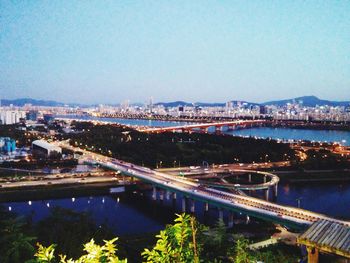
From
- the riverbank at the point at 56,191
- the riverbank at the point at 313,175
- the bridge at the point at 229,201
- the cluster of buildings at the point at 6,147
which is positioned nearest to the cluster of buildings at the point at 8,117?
the cluster of buildings at the point at 6,147

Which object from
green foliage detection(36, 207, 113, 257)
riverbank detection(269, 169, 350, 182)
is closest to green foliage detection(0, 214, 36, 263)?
green foliage detection(36, 207, 113, 257)

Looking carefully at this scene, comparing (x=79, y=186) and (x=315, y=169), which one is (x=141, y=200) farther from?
(x=315, y=169)

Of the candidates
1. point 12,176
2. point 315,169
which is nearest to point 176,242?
point 12,176

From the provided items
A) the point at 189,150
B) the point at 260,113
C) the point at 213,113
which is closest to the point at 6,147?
the point at 189,150

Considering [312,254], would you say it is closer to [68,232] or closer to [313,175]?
[68,232]

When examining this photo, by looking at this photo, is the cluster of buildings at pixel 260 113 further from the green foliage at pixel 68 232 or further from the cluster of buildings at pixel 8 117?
the green foliage at pixel 68 232

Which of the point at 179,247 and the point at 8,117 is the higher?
the point at 179,247
